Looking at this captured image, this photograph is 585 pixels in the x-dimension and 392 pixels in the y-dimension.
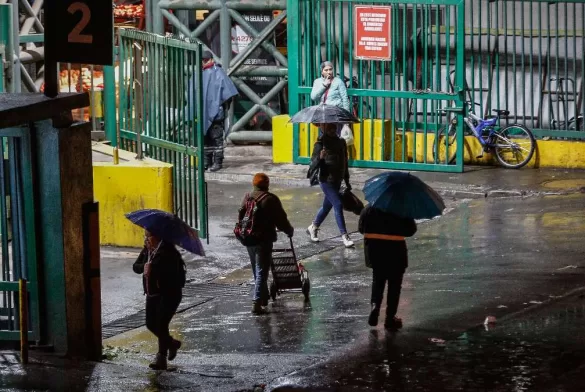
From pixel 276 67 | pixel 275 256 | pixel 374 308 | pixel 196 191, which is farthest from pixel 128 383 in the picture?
pixel 276 67

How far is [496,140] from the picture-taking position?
1973 cm

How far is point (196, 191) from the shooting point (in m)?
15.2

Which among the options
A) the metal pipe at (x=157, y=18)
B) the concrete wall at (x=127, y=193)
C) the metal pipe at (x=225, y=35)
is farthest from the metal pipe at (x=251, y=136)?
the concrete wall at (x=127, y=193)

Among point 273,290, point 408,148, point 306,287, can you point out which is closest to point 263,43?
point 408,148

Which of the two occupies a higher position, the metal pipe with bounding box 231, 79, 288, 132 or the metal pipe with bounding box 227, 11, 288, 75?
the metal pipe with bounding box 227, 11, 288, 75

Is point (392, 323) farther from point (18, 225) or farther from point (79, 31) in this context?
point (79, 31)

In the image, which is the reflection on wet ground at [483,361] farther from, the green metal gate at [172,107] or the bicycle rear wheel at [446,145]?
the bicycle rear wheel at [446,145]

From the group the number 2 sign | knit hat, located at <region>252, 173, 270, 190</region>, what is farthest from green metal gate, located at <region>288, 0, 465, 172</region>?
the number 2 sign

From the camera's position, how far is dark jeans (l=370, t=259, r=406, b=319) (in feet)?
36.6

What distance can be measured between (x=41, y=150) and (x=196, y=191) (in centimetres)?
532

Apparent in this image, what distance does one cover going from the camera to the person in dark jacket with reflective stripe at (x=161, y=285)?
1020 centimetres

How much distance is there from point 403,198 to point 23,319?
341 cm

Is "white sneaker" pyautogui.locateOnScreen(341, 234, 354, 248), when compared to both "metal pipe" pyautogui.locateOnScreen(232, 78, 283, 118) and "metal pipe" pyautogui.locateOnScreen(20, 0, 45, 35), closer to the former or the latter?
"metal pipe" pyautogui.locateOnScreen(20, 0, 45, 35)

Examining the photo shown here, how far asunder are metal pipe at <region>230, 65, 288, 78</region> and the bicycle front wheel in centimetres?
418
